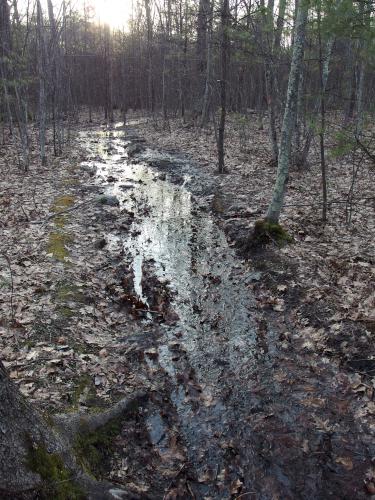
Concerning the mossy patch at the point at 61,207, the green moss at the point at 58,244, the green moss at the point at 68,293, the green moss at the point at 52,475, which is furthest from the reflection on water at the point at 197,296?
the green moss at the point at 52,475

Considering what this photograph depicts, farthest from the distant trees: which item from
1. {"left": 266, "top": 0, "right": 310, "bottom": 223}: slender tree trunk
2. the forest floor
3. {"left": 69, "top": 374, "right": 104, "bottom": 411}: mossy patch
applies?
{"left": 69, "top": 374, "right": 104, "bottom": 411}: mossy patch

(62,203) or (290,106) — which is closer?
(290,106)

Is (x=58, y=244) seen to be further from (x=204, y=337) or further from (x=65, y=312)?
(x=204, y=337)

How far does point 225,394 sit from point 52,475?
259 centimetres

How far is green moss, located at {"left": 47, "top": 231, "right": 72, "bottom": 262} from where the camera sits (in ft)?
24.9

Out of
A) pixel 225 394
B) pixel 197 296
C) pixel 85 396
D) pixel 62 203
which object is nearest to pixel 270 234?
pixel 197 296

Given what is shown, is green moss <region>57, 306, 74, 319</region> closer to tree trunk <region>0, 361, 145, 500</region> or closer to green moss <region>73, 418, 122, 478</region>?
green moss <region>73, 418, 122, 478</region>

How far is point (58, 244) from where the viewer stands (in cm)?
805

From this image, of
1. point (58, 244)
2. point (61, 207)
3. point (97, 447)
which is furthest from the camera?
point (61, 207)

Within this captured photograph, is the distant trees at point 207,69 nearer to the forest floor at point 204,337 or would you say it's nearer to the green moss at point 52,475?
the forest floor at point 204,337

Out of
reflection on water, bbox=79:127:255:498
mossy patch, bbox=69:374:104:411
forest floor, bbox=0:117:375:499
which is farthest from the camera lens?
reflection on water, bbox=79:127:255:498

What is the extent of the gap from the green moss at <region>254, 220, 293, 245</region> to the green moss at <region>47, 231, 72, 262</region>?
3842mm

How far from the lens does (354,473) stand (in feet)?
12.5

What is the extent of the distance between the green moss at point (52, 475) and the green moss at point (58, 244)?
497cm
